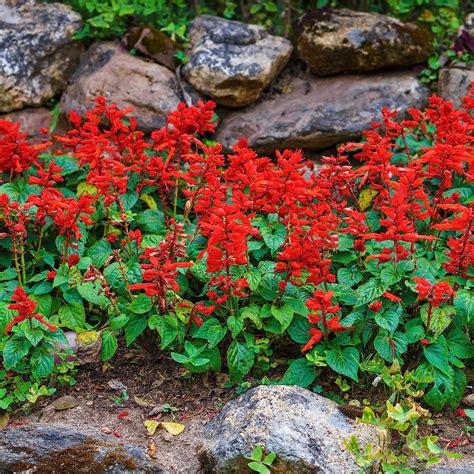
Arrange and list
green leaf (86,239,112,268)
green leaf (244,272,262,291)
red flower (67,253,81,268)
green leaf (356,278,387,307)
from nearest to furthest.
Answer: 1. green leaf (356,278,387,307)
2. green leaf (244,272,262,291)
3. red flower (67,253,81,268)
4. green leaf (86,239,112,268)

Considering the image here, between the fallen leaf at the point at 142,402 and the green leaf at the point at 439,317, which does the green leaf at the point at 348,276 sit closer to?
the green leaf at the point at 439,317

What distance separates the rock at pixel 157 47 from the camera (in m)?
6.54

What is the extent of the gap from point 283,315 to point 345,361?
0.40 m

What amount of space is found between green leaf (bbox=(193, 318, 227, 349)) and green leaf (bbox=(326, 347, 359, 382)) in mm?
564

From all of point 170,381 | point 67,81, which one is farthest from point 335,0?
point 170,381

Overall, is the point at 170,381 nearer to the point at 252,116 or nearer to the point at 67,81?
the point at 252,116

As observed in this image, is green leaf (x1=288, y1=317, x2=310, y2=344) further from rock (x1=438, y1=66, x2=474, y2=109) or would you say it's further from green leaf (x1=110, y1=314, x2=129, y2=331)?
rock (x1=438, y1=66, x2=474, y2=109)

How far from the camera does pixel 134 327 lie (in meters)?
4.04

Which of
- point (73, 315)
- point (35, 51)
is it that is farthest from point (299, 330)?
point (35, 51)

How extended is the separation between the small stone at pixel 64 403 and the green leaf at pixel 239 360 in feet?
2.78

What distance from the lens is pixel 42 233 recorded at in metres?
4.59

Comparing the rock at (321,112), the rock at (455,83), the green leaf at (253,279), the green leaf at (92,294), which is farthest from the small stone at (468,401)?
the rock at (455,83)

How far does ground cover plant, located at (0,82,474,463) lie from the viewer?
3.80 m

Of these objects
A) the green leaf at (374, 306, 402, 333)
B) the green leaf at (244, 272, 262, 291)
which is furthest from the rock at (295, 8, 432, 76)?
the green leaf at (374, 306, 402, 333)
